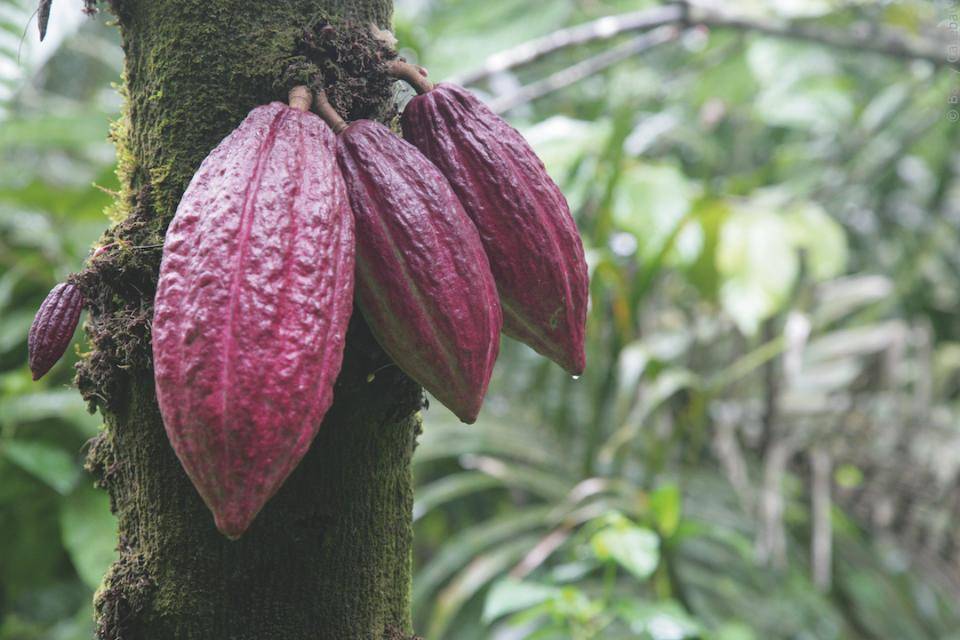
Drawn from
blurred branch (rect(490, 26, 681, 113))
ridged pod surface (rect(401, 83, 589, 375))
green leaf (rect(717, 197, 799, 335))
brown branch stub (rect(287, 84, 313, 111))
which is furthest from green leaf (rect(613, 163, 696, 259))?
brown branch stub (rect(287, 84, 313, 111))

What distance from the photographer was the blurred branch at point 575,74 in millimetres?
1631

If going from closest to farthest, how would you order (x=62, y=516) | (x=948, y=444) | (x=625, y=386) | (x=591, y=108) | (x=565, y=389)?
(x=62, y=516) → (x=625, y=386) → (x=565, y=389) → (x=948, y=444) → (x=591, y=108)

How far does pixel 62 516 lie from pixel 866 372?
2.08 meters

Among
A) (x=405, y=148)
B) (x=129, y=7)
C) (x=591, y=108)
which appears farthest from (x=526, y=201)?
(x=591, y=108)

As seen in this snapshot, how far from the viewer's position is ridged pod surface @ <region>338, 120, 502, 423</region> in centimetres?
52

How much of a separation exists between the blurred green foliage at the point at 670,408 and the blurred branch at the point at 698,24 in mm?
70

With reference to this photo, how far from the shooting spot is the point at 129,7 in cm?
61

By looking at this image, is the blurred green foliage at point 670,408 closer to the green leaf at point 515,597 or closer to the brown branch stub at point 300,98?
the green leaf at point 515,597

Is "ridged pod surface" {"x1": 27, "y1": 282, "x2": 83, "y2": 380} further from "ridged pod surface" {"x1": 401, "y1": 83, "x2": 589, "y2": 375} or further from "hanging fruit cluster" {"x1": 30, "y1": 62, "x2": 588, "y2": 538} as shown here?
"ridged pod surface" {"x1": 401, "y1": 83, "x2": 589, "y2": 375}

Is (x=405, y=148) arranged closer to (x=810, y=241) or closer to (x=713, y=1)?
(x=810, y=241)

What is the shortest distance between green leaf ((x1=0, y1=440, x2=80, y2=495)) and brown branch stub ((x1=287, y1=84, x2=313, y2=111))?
3.18 feet

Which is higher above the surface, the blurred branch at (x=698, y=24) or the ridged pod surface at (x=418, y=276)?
the blurred branch at (x=698, y=24)

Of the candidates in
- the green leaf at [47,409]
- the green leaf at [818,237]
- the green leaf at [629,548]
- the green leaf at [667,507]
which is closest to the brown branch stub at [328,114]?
the green leaf at [629,548]

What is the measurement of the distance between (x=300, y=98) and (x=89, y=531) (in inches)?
42.3
